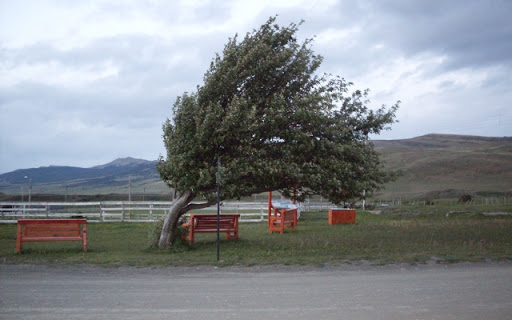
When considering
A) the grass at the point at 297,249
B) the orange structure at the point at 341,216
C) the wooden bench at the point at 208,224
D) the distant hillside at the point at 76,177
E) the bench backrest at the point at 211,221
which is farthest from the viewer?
the distant hillside at the point at 76,177

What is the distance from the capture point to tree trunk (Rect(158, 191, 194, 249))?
55.2 feet

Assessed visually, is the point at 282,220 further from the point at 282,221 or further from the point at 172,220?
the point at 172,220

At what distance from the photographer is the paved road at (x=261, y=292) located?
7.87m

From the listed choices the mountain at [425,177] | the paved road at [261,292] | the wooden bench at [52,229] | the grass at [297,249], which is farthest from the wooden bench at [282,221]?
the mountain at [425,177]

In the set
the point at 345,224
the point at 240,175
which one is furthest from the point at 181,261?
the point at 345,224

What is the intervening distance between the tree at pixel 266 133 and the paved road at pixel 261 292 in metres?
3.70

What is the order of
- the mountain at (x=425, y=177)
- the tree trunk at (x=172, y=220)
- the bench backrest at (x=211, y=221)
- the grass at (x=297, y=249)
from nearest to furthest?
1. the grass at (x=297, y=249)
2. the tree trunk at (x=172, y=220)
3. the bench backrest at (x=211, y=221)
4. the mountain at (x=425, y=177)

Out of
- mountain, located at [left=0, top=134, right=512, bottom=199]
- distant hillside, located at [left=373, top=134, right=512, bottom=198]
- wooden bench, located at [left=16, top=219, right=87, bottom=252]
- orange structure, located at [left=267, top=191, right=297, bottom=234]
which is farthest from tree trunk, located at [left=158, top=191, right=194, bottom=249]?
distant hillside, located at [left=373, top=134, right=512, bottom=198]

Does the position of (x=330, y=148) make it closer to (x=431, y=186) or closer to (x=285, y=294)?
(x=285, y=294)

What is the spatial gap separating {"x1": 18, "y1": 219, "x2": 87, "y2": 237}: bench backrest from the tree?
2.98 metres

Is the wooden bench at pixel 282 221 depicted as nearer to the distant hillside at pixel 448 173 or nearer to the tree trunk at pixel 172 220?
the tree trunk at pixel 172 220

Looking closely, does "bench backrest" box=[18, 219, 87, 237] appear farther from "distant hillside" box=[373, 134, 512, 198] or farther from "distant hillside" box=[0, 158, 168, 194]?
"distant hillside" box=[0, 158, 168, 194]

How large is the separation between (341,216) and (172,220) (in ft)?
44.4

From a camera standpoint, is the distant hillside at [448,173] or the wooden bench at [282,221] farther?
the distant hillside at [448,173]
